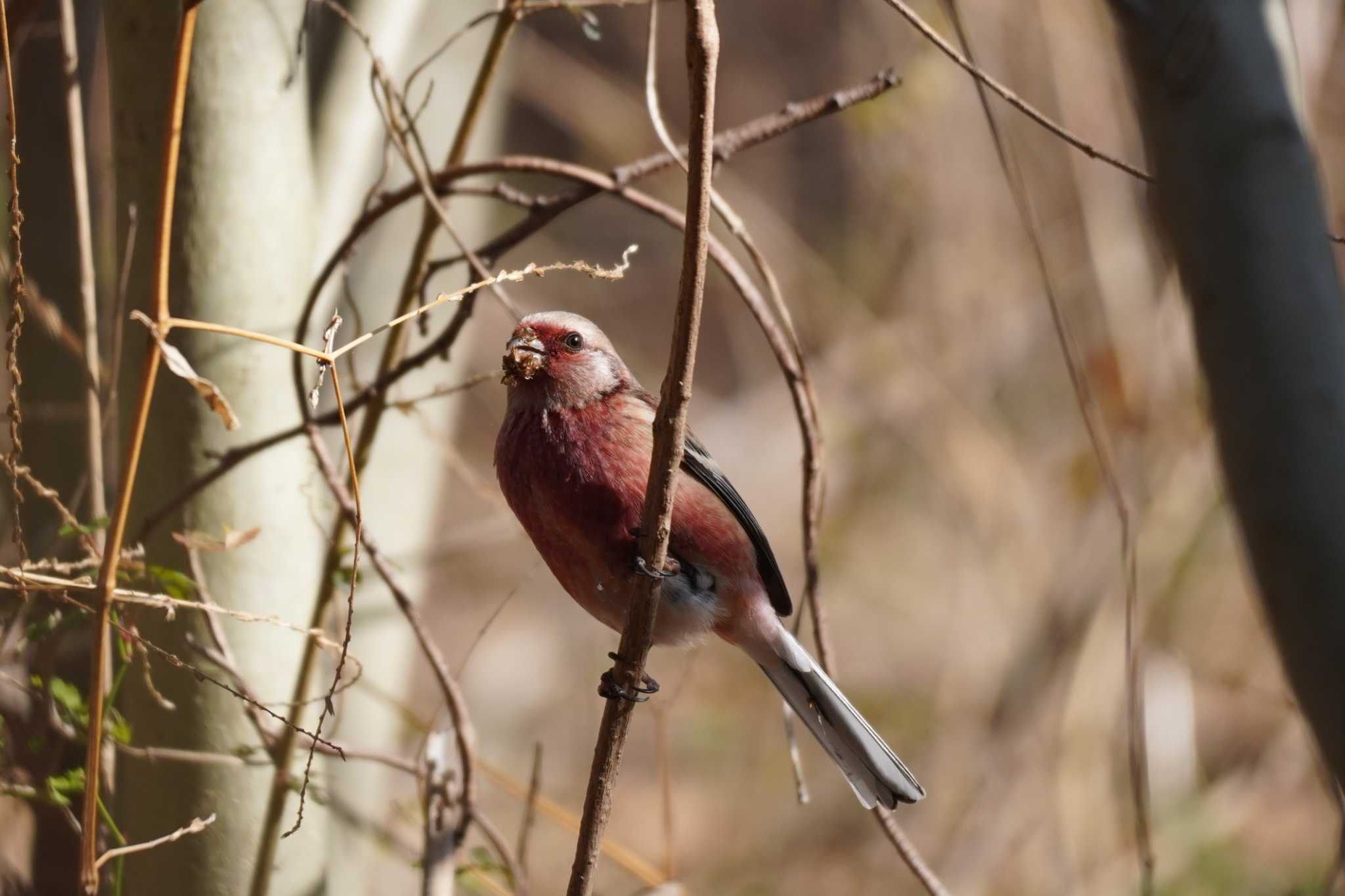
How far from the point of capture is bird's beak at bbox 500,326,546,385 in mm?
2527

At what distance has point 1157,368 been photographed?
6.53 meters

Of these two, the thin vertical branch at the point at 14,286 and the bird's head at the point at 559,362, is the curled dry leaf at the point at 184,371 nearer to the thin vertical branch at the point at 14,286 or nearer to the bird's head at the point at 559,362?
the thin vertical branch at the point at 14,286

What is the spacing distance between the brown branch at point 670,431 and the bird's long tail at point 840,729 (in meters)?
0.88

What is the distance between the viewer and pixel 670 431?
1692 millimetres

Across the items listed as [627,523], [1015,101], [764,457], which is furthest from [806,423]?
[764,457]

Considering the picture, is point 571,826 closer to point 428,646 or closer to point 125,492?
point 428,646

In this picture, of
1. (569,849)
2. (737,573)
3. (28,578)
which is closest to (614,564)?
(737,573)

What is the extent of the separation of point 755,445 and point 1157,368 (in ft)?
10.9

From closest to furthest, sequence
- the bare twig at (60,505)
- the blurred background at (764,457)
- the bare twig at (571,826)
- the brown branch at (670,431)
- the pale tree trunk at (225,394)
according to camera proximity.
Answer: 1. the brown branch at (670,431)
2. the bare twig at (60,505)
3. the pale tree trunk at (225,394)
4. the blurred background at (764,457)
5. the bare twig at (571,826)

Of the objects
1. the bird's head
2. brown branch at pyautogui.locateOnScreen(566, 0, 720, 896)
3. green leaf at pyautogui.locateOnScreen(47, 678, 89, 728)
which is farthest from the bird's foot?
green leaf at pyautogui.locateOnScreen(47, 678, 89, 728)

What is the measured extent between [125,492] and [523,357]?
113 cm

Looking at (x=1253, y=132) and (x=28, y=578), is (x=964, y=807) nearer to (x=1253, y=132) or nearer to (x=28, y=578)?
(x=1253, y=132)

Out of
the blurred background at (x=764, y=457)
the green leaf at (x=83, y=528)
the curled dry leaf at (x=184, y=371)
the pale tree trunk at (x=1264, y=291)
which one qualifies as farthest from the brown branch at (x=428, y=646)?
the pale tree trunk at (x=1264, y=291)

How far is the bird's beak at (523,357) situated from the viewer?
253 cm
